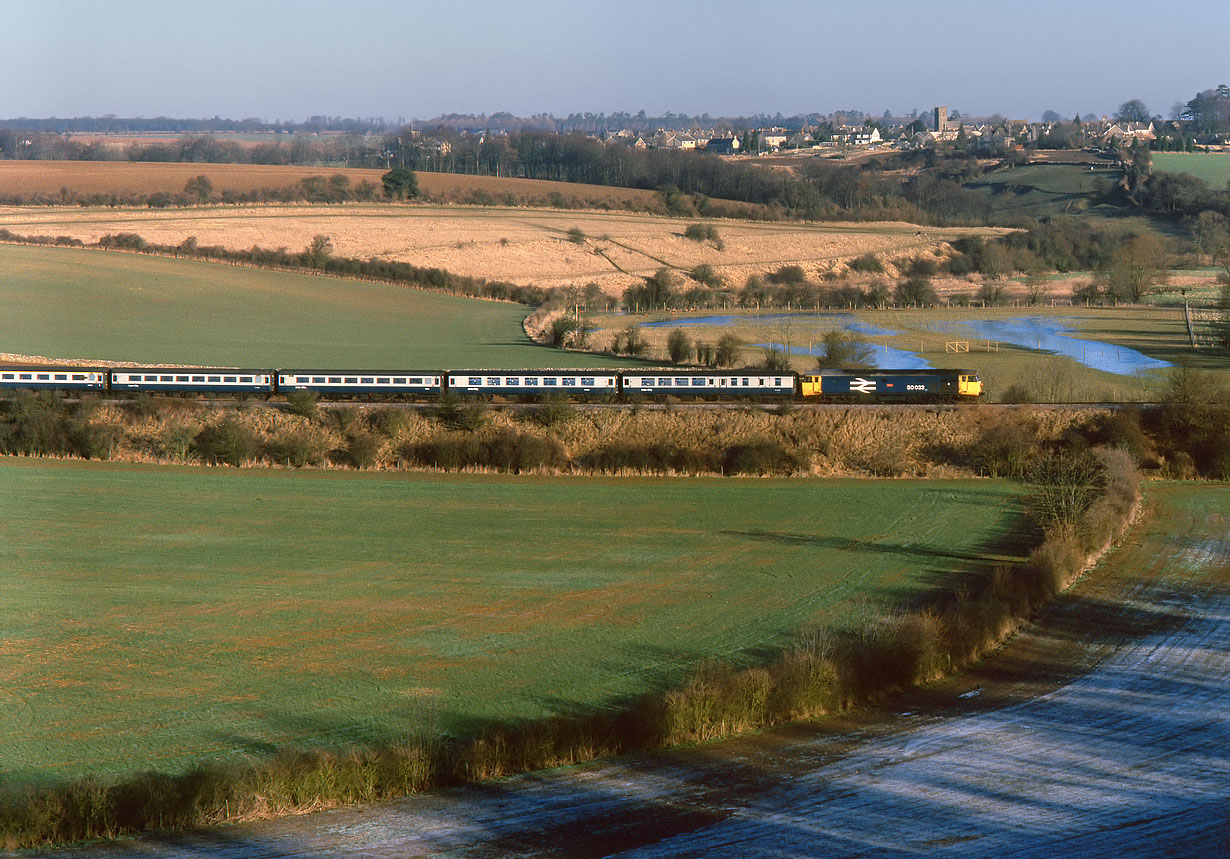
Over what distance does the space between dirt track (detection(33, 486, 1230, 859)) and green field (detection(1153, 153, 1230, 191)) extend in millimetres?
138703

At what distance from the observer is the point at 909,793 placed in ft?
54.8

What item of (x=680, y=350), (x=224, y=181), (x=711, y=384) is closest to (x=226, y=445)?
(x=711, y=384)

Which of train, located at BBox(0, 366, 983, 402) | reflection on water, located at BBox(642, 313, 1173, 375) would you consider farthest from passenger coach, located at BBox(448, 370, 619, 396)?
reflection on water, located at BBox(642, 313, 1173, 375)

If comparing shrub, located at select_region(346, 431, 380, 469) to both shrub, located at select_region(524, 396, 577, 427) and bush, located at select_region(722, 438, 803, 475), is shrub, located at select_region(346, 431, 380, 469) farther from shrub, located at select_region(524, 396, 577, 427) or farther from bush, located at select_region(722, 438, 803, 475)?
bush, located at select_region(722, 438, 803, 475)

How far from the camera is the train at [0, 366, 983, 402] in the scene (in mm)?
48500

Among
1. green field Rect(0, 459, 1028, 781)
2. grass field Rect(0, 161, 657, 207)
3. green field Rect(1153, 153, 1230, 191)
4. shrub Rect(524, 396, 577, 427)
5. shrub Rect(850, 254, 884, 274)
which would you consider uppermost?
green field Rect(1153, 153, 1230, 191)

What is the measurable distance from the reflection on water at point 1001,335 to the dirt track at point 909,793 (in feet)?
136

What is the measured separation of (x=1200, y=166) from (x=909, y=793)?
16077cm

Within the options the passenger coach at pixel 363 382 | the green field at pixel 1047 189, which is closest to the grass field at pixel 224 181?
the green field at pixel 1047 189

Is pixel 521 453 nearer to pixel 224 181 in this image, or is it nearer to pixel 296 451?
pixel 296 451

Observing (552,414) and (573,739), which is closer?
(573,739)

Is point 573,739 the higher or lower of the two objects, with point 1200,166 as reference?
lower

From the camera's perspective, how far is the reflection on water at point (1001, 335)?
62969 mm

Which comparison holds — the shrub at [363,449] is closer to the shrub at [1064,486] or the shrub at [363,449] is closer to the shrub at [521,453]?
the shrub at [521,453]
